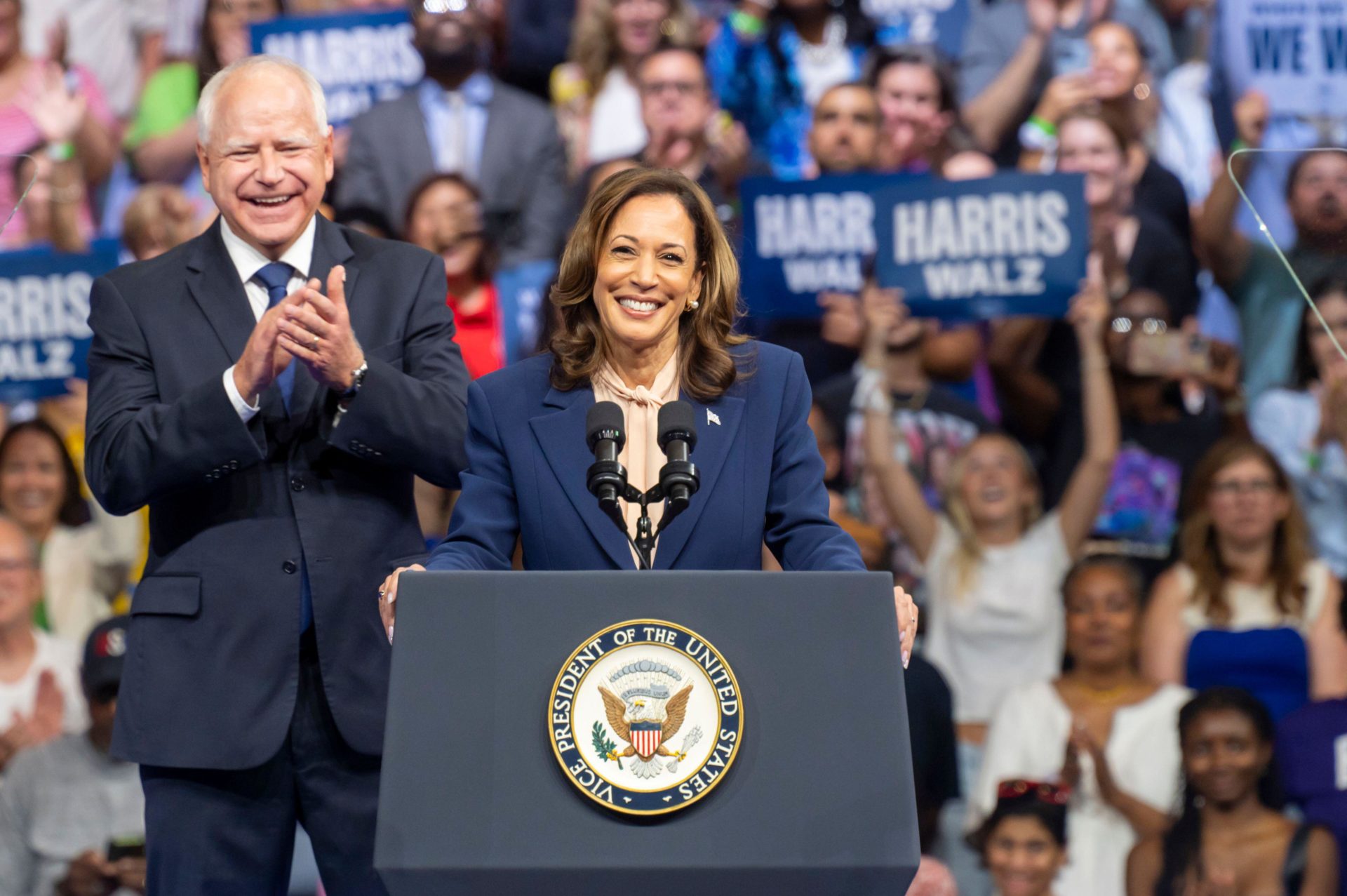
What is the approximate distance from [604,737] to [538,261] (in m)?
3.50

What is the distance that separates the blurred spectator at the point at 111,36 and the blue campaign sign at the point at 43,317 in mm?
1242

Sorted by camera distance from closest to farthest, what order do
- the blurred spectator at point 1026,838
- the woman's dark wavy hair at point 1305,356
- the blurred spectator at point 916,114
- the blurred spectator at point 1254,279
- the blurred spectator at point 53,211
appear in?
1. the woman's dark wavy hair at point 1305,356
2. the blurred spectator at point 1026,838
3. the blurred spectator at point 1254,279
4. the blurred spectator at point 53,211
5. the blurred spectator at point 916,114

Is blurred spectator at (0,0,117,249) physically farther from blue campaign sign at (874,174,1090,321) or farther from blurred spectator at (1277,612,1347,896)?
blurred spectator at (1277,612,1347,896)

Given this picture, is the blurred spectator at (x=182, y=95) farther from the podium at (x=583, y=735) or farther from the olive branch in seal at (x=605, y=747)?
the olive branch in seal at (x=605, y=747)

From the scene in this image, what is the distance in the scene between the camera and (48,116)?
542cm

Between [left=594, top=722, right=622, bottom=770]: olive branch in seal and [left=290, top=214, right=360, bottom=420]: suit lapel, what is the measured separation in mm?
864

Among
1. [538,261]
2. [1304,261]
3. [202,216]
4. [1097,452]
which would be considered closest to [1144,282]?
[1097,452]

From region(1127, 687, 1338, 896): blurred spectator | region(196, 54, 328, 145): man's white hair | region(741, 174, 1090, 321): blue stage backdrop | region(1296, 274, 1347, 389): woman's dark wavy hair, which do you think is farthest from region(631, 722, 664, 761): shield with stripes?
region(741, 174, 1090, 321): blue stage backdrop

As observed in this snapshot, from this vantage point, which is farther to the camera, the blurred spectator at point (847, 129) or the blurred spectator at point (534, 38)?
the blurred spectator at point (534, 38)

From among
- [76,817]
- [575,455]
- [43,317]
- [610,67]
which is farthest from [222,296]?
[610,67]

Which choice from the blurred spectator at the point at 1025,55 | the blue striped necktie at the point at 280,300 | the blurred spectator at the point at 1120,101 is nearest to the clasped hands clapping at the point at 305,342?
the blue striped necktie at the point at 280,300

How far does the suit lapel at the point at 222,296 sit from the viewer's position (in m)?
2.39

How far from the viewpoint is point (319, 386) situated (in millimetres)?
2383

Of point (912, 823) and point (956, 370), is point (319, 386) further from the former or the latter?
point (956, 370)
